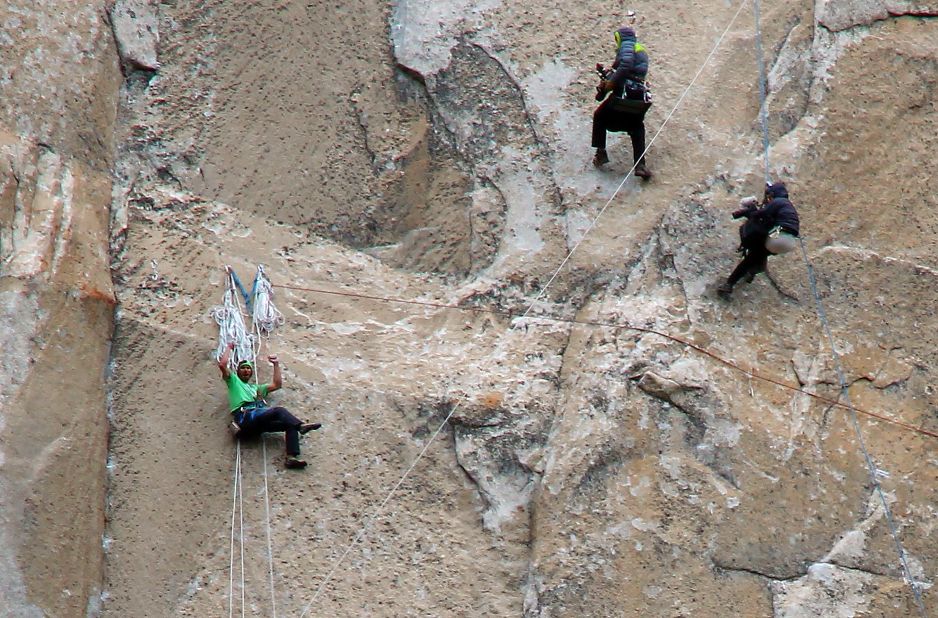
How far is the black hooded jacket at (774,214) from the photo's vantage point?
8.74 meters

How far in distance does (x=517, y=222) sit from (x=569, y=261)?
1.78ft

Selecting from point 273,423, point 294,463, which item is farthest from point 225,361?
point 294,463

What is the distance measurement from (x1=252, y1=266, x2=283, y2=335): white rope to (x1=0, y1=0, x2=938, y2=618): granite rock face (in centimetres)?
10

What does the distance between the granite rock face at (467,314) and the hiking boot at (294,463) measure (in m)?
0.12

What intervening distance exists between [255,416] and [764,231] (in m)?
3.78

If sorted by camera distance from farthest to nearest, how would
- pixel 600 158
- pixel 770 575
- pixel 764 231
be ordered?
pixel 600 158 < pixel 764 231 < pixel 770 575

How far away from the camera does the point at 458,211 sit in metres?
9.83

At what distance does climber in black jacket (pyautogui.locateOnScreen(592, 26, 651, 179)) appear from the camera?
30.3 ft

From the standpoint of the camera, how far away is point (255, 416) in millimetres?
8562

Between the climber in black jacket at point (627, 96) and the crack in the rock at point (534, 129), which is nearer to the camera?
the climber in black jacket at point (627, 96)

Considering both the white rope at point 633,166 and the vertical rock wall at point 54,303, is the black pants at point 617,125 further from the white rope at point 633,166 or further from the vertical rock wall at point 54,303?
the vertical rock wall at point 54,303

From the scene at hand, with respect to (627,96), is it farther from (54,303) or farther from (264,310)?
(54,303)

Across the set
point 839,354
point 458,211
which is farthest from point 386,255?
point 839,354

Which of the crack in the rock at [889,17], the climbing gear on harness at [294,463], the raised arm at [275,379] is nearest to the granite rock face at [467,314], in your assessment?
the crack in the rock at [889,17]
